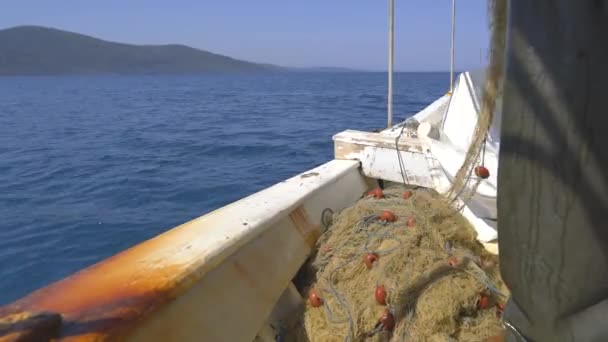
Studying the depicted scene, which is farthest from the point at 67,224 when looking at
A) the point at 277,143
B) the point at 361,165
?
the point at 277,143

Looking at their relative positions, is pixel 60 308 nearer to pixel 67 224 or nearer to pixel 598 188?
pixel 598 188

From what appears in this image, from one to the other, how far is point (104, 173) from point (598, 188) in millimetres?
10648

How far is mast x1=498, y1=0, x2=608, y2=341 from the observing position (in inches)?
28.4

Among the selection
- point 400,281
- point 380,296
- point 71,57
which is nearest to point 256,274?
point 380,296

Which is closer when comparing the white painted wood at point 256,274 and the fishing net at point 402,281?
the white painted wood at point 256,274

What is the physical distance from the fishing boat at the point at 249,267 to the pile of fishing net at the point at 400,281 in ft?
0.58

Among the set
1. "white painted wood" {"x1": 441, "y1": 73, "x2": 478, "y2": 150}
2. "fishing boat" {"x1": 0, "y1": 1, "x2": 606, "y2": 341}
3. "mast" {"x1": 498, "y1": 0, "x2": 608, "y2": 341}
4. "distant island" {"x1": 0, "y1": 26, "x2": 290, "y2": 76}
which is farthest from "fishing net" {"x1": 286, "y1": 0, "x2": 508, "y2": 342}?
"distant island" {"x1": 0, "y1": 26, "x2": 290, "y2": 76}

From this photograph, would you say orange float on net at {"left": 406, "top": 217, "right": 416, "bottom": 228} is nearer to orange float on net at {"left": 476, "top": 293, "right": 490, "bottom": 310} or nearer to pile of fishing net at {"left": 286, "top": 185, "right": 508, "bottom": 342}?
pile of fishing net at {"left": 286, "top": 185, "right": 508, "bottom": 342}

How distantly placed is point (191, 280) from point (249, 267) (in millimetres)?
506

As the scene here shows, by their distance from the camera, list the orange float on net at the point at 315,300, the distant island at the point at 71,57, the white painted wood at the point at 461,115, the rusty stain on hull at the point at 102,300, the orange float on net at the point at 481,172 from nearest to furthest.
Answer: the rusty stain on hull at the point at 102,300, the orange float on net at the point at 315,300, the orange float on net at the point at 481,172, the white painted wood at the point at 461,115, the distant island at the point at 71,57

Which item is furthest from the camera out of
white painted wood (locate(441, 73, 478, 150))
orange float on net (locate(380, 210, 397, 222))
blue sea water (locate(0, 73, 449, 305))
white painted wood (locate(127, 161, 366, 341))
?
blue sea water (locate(0, 73, 449, 305))

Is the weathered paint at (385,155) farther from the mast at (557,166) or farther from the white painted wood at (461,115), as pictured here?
the mast at (557,166)

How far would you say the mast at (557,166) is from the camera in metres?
0.72

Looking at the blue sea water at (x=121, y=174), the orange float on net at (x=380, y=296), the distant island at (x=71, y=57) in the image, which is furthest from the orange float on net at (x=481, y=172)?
the distant island at (x=71, y=57)
